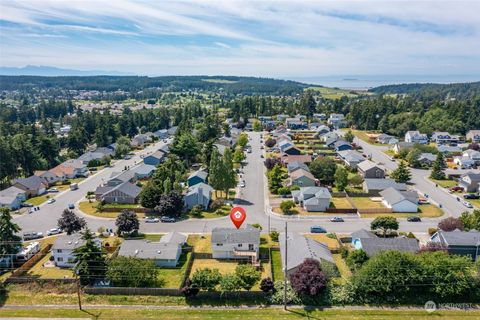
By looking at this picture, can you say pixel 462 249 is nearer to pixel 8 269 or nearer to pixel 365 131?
pixel 8 269

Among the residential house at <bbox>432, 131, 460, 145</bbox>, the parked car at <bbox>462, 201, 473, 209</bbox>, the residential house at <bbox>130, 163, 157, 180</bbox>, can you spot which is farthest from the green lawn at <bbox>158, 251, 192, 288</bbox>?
the residential house at <bbox>432, 131, 460, 145</bbox>

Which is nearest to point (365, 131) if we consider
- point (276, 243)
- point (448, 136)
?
point (448, 136)

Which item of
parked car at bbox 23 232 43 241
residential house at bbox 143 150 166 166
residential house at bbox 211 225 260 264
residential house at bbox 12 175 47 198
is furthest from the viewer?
residential house at bbox 143 150 166 166

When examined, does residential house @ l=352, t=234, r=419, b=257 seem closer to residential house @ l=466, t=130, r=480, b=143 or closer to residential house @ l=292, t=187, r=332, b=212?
residential house @ l=292, t=187, r=332, b=212

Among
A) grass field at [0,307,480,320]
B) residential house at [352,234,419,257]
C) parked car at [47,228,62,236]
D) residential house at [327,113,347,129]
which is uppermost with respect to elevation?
residential house at [327,113,347,129]

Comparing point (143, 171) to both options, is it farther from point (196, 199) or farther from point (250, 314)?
point (250, 314)

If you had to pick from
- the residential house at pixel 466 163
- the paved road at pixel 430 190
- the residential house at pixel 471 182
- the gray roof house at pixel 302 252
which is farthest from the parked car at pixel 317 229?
the residential house at pixel 466 163
